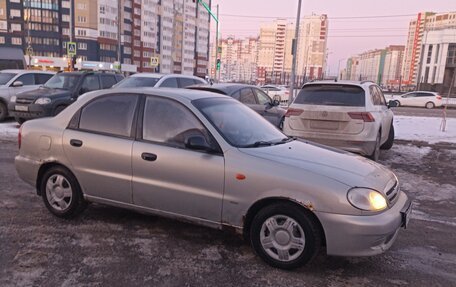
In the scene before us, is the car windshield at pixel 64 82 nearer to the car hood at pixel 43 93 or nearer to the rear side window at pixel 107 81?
the car hood at pixel 43 93

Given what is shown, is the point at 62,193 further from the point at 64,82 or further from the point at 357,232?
the point at 64,82

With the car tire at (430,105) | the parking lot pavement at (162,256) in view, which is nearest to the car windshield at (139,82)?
the parking lot pavement at (162,256)

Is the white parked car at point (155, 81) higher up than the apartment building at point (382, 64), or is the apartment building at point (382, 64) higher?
the apartment building at point (382, 64)

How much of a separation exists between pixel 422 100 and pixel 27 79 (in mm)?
30740

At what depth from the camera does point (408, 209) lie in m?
4.07

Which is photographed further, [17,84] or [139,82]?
[17,84]

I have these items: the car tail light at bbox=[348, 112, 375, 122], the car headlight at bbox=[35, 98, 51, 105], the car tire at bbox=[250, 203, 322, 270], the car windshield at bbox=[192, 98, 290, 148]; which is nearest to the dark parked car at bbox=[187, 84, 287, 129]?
the car tail light at bbox=[348, 112, 375, 122]

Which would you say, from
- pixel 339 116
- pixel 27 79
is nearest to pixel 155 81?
pixel 27 79

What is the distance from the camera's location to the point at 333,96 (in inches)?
314

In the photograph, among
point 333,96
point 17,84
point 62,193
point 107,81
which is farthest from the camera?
point 107,81

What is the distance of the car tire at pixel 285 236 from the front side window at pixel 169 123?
1025mm

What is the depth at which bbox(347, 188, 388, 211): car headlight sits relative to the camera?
3.62 meters

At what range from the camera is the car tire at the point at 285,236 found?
148 inches

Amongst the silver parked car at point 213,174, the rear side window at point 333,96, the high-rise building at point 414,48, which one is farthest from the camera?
the high-rise building at point 414,48
